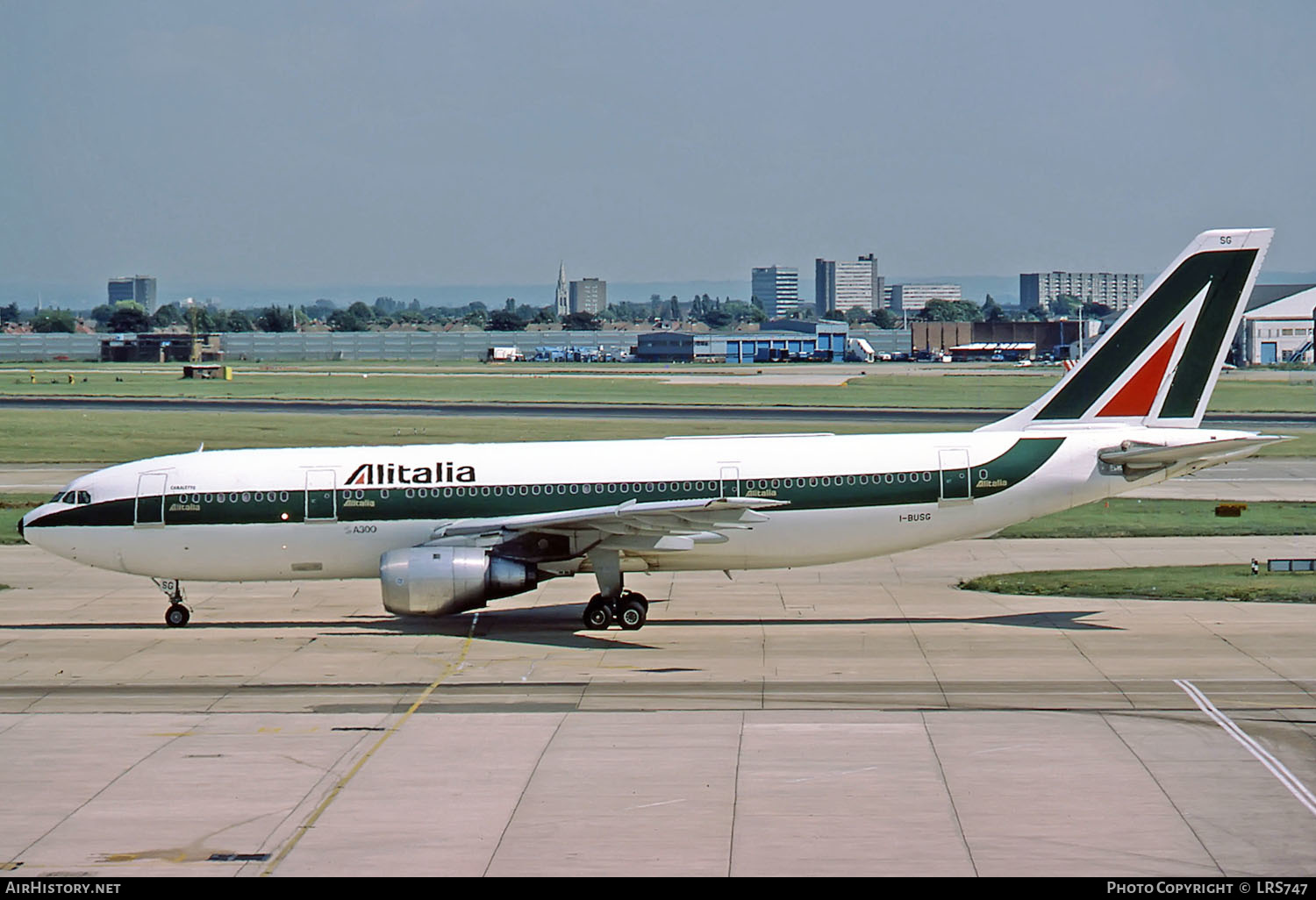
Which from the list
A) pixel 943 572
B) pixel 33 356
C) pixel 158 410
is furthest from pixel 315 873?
pixel 33 356

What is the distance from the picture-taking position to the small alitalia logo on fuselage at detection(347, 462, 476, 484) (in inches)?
1281

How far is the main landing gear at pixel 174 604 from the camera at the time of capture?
33.0 m

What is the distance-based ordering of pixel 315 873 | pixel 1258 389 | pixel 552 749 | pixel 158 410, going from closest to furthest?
1. pixel 315 873
2. pixel 552 749
3. pixel 158 410
4. pixel 1258 389

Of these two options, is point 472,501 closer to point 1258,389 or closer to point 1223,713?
point 1223,713

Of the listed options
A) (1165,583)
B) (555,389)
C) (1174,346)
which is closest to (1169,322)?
(1174,346)

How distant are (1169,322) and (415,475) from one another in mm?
17326

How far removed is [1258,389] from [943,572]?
80418mm

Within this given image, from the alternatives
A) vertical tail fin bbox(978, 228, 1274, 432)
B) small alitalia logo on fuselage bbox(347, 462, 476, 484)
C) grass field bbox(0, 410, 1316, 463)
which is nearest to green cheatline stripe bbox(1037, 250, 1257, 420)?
vertical tail fin bbox(978, 228, 1274, 432)

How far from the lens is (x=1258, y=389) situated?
11050 cm

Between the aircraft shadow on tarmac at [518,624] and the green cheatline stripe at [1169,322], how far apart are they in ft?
16.1

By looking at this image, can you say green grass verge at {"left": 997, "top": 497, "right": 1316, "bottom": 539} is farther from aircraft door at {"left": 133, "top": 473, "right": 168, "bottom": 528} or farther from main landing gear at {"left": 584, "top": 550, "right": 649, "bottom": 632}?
aircraft door at {"left": 133, "top": 473, "right": 168, "bottom": 528}

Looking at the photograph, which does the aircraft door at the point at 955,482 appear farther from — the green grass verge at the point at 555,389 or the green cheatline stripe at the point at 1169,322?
the green grass verge at the point at 555,389

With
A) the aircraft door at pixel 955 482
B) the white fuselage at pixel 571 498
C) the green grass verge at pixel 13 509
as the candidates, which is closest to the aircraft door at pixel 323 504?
the white fuselage at pixel 571 498

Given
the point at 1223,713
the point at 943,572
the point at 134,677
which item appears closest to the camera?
the point at 1223,713
